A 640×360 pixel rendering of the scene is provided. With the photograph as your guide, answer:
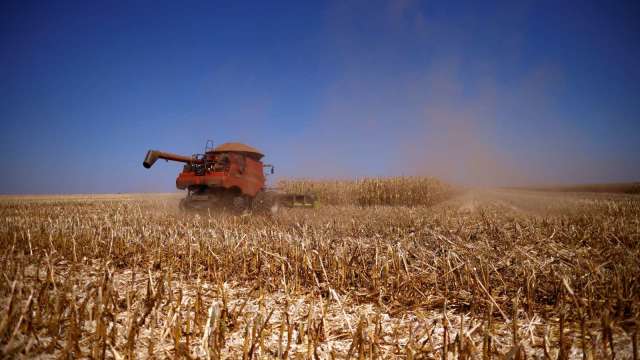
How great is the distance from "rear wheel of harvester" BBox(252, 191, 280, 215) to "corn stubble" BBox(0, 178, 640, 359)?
5032 mm

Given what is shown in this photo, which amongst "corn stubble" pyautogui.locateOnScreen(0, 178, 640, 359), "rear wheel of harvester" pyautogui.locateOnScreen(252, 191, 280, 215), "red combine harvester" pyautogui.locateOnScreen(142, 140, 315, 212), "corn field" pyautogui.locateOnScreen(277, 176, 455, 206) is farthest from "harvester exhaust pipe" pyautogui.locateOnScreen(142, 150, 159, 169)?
"corn field" pyautogui.locateOnScreen(277, 176, 455, 206)

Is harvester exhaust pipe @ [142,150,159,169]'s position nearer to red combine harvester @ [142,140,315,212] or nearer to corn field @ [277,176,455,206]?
red combine harvester @ [142,140,315,212]

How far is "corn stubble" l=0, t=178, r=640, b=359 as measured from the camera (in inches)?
80.0

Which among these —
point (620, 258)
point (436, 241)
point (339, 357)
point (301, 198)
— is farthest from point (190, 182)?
point (620, 258)

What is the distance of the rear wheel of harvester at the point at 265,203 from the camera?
11039 mm

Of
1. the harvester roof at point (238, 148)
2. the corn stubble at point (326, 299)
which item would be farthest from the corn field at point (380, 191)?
the corn stubble at point (326, 299)

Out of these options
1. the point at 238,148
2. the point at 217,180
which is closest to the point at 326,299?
the point at 217,180

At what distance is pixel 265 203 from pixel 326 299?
8.50 m

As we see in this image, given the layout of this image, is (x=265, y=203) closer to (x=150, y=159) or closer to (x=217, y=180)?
(x=217, y=180)

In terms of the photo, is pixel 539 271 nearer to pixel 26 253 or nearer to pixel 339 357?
pixel 339 357

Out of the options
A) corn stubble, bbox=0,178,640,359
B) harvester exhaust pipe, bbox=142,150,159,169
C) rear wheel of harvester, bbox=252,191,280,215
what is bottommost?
corn stubble, bbox=0,178,640,359

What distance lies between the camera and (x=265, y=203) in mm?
11352

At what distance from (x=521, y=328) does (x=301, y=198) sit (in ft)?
36.8

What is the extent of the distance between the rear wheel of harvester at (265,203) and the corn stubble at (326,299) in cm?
503
